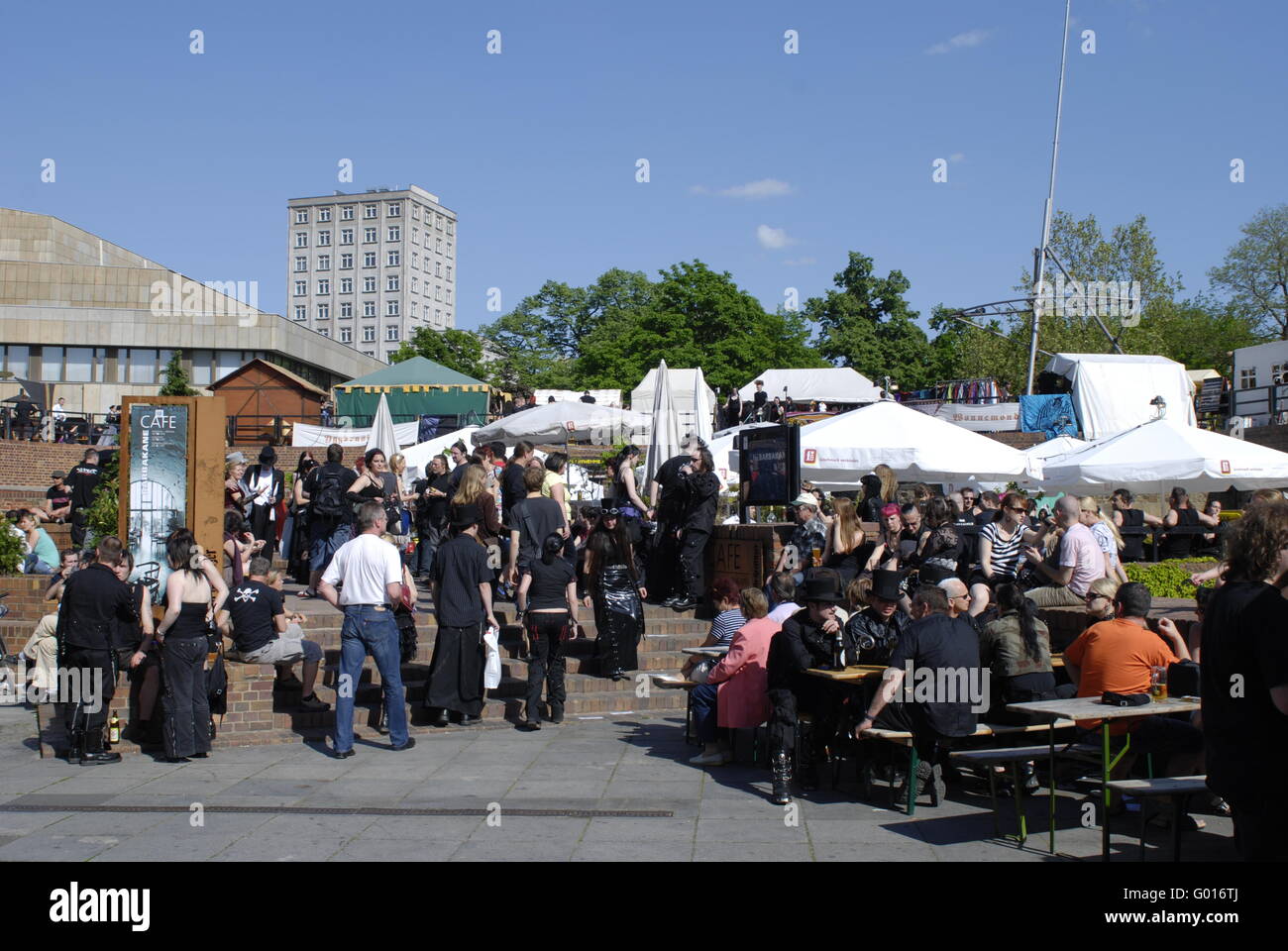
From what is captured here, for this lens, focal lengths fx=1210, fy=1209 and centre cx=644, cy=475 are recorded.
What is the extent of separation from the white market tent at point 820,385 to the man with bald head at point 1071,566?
35156 mm

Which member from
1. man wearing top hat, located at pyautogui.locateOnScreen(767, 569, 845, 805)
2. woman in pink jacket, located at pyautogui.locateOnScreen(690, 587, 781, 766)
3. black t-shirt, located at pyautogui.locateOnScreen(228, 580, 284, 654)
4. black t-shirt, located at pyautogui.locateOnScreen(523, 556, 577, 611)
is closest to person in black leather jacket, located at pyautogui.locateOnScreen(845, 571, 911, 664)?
man wearing top hat, located at pyautogui.locateOnScreen(767, 569, 845, 805)

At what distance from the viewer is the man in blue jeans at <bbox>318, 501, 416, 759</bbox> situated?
916 cm

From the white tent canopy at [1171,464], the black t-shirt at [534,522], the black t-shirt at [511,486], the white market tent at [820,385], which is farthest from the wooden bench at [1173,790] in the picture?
the white market tent at [820,385]

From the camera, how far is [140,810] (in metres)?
7.43

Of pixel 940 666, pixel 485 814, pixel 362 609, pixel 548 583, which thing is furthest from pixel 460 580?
pixel 940 666

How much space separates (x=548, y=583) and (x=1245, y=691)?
6893mm

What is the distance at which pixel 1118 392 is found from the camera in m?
29.5

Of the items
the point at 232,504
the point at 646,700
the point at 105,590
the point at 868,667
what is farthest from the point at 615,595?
the point at 232,504

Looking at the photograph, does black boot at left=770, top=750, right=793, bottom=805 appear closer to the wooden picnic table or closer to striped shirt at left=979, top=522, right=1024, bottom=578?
the wooden picnic table

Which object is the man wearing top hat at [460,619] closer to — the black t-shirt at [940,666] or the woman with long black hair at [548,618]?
the woman with long black hair at [548,618]

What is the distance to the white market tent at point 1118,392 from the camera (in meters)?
29.3

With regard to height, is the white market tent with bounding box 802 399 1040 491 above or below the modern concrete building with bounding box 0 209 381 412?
below

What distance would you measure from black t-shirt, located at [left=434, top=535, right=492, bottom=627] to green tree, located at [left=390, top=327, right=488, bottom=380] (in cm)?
6959

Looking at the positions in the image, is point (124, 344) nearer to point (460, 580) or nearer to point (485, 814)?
point (460, 580)
